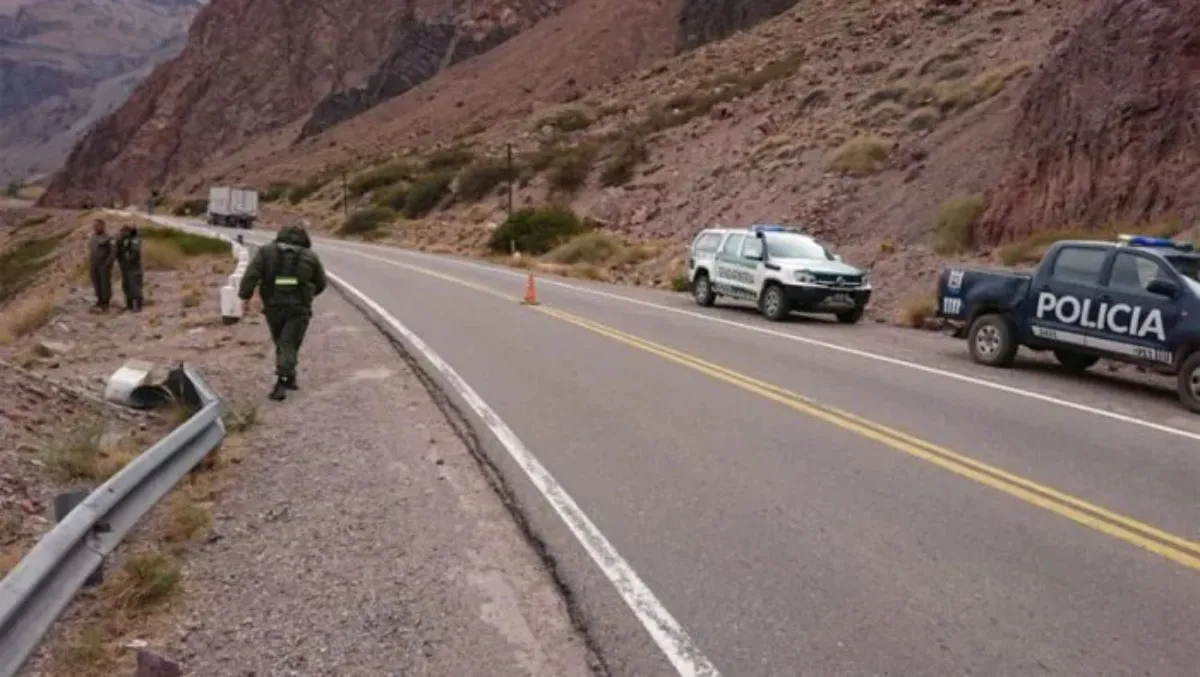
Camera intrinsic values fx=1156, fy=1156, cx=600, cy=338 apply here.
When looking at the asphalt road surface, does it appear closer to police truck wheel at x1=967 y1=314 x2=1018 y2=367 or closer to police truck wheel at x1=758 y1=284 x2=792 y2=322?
police truck wheel at x1=967 y1=314 x2=1018 y2=367

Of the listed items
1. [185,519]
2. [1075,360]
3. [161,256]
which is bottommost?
[161,256]

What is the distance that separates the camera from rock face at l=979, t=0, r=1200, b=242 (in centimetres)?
2130

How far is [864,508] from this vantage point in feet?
23.8

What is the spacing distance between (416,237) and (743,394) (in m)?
48.5

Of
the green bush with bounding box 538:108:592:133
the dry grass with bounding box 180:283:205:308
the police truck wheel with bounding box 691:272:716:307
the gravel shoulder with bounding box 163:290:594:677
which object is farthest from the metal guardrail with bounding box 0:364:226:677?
the green bush with bounding box 538:108:592:133

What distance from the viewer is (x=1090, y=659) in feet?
16.5

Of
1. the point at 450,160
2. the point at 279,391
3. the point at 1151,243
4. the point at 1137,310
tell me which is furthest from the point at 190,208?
the point at 1137,310

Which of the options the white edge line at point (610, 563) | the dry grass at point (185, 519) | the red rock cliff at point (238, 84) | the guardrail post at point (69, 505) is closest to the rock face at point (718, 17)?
the red rock cliff at point (238, 84)

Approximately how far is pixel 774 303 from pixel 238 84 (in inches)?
4601

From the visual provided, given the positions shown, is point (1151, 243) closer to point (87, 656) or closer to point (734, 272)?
point (734, 272)

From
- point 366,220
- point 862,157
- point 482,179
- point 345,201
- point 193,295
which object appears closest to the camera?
point 193,295

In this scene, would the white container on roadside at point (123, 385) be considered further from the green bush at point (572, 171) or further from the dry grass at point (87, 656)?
the green bush at point (572, 171)

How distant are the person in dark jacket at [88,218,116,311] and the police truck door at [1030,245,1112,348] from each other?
1618 centimetres

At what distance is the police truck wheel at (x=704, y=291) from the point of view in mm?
22547
